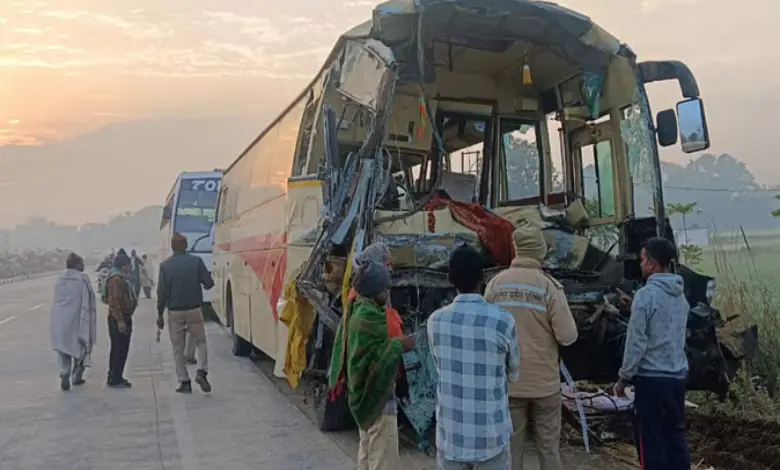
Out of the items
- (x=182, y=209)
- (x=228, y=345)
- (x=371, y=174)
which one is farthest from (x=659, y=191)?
(x=182, y=209)

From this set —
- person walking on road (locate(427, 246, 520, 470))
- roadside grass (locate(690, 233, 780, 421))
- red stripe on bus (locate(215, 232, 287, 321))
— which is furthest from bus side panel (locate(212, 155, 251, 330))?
person walking on road (locate(427, 246, 520, 470))

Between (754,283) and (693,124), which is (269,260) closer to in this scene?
(693,124)

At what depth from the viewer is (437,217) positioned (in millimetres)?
7246

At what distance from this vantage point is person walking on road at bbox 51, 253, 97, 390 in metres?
10.6

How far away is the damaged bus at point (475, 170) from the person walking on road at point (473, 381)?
2469 millimetres

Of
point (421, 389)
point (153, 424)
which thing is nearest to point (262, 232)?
point (153, 424)

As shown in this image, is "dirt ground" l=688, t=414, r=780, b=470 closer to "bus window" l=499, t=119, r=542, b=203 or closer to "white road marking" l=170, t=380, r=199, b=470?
"bus window" l=499, t=119, r=542, b=203

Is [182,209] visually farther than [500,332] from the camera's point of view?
Yes

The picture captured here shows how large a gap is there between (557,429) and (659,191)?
10.4 feet

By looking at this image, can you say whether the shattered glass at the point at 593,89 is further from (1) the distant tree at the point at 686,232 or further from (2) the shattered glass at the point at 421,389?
(1) the distant tree at the point at 686,232

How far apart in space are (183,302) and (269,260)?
1.12 metres

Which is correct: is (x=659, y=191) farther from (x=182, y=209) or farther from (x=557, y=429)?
(x=182, y=209)

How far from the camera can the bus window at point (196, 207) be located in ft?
70.9

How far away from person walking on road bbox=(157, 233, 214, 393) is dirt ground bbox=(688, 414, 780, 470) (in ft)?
18.3
